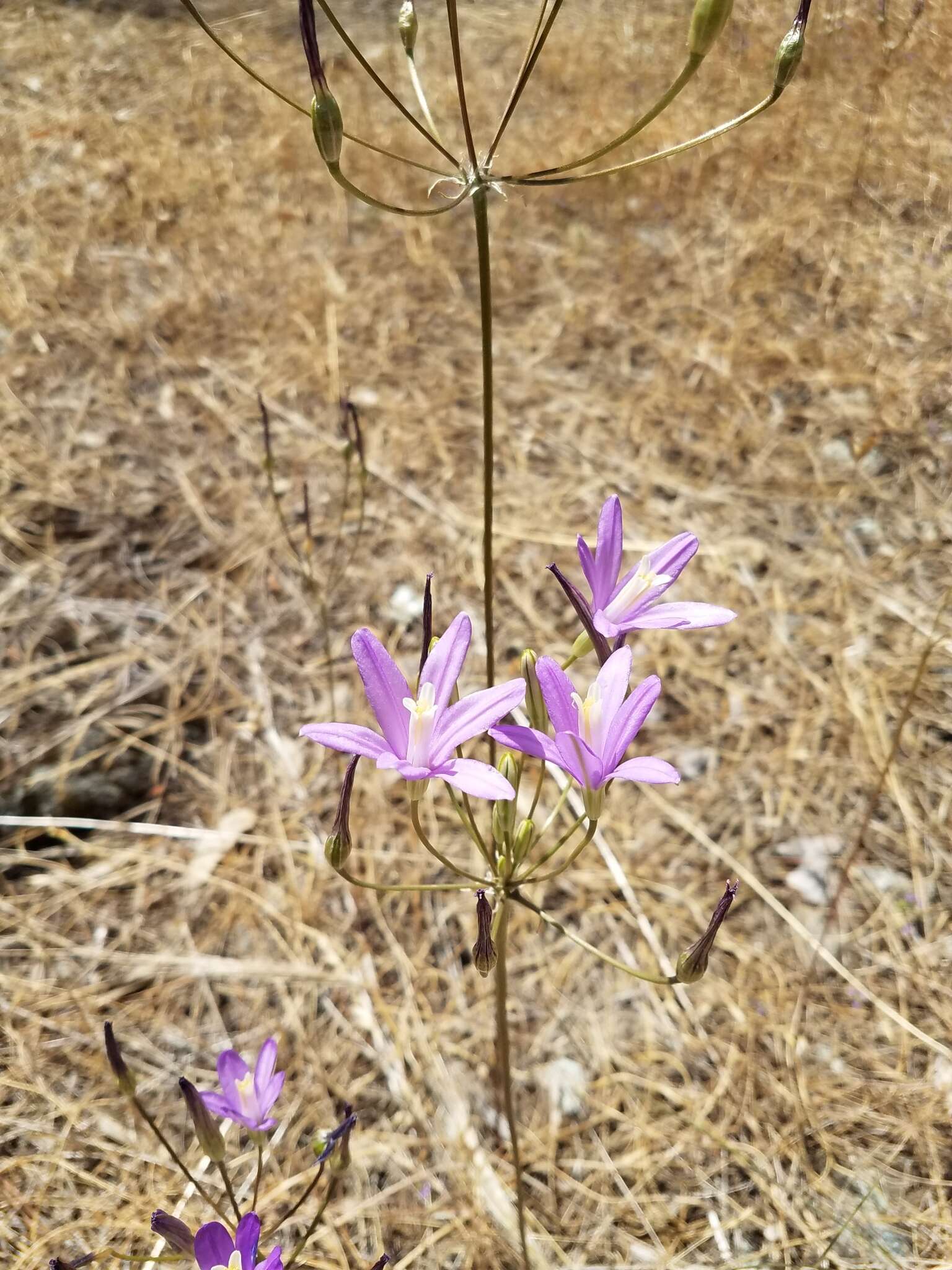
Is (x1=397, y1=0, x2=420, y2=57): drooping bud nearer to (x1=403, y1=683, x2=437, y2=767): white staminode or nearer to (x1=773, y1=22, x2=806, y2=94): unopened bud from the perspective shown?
(x1=773, y1=22, x2=806, y2=94): unopened bud

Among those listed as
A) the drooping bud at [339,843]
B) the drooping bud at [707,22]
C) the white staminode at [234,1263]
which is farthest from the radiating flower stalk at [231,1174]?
the drooping bud at [707,22]

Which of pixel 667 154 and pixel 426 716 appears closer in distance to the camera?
pixel 667 154

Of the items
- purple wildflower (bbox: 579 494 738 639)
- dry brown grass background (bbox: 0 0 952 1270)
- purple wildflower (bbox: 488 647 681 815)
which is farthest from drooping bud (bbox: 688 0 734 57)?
dry brown grass background (bbox: 0 0 952 1270)

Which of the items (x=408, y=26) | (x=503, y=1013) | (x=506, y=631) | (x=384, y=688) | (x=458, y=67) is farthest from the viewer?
(x=506, y=631)

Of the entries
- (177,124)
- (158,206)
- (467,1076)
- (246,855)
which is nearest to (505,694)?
(467,1076)

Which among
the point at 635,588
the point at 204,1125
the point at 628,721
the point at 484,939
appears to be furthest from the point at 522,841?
the point at 204,1125

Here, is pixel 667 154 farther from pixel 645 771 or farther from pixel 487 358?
pixel 645 771
